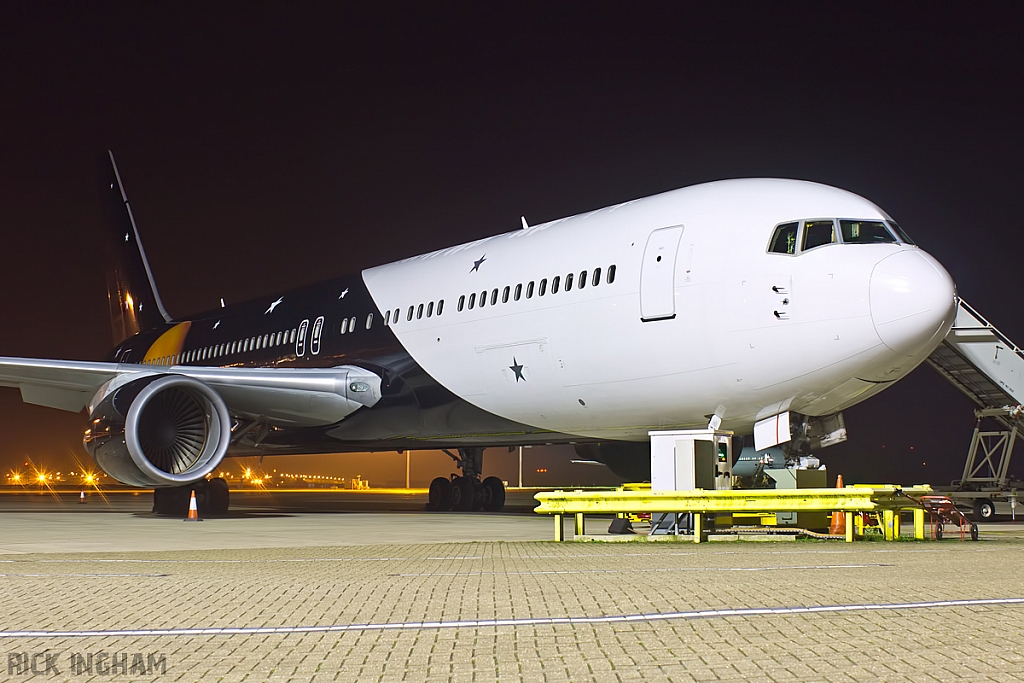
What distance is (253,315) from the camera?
2033 centimetres

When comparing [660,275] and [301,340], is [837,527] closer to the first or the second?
[660,275]

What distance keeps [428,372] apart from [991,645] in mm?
11364

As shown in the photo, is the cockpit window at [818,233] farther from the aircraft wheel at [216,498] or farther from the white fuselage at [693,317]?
the aircraft wheel at [216,498]

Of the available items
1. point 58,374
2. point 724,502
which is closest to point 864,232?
point 724,502

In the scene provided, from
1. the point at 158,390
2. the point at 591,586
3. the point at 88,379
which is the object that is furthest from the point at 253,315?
the point at 591,586

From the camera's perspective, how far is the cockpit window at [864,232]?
11.2 m

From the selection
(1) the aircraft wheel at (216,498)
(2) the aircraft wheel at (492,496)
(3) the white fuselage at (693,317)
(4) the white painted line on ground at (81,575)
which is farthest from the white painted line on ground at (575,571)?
(2) the aircraft wheel at (492,496)

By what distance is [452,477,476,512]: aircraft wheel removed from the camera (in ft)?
64.0

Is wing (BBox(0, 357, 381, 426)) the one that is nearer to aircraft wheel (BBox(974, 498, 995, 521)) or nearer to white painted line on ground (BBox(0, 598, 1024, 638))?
aircraft wheel (BBox(974, 498, 995, 521))

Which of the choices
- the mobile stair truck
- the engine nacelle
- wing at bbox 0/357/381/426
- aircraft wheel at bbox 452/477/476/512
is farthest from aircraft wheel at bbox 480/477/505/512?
the mobile stair truck

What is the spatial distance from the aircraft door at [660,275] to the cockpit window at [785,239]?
3.65ft

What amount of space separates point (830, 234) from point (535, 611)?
6.97 metres

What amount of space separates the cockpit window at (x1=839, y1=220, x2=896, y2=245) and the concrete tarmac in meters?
3.16

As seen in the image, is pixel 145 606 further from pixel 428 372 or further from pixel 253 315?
pixel 253 315
